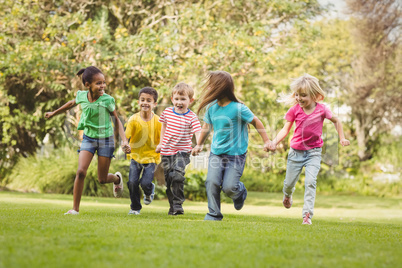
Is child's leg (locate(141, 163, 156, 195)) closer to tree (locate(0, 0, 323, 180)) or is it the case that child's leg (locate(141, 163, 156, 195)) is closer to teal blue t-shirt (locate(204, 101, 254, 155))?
teal blue t-shirt (locate(204, 101, 254, 155))

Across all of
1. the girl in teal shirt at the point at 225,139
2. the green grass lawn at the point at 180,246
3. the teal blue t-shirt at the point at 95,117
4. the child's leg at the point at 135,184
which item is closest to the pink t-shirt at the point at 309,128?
the girl in teal shirt at the point at 225,139

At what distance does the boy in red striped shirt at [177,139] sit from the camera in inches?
268

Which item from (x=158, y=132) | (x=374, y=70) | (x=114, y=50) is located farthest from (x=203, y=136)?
(x=374, y=70)

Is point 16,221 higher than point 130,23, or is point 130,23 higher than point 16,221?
point 130,23

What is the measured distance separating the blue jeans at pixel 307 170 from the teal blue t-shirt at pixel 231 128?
0.89 meters

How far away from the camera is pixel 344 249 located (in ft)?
12.4

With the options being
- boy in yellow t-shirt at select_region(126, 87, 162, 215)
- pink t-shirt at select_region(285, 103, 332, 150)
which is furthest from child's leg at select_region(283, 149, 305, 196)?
boy in yellow t-shirt at select_region(126, 87, 162, 215)

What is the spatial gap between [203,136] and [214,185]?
27.1 inches

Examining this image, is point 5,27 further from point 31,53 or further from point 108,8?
point 108,8

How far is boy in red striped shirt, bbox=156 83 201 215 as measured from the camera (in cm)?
680

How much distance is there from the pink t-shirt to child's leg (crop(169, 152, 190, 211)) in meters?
1.57

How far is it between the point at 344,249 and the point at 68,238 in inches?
87.9

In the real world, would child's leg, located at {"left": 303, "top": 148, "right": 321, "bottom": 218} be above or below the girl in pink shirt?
below

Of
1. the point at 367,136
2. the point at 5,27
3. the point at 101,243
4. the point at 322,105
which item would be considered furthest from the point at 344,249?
the point at 367,136
